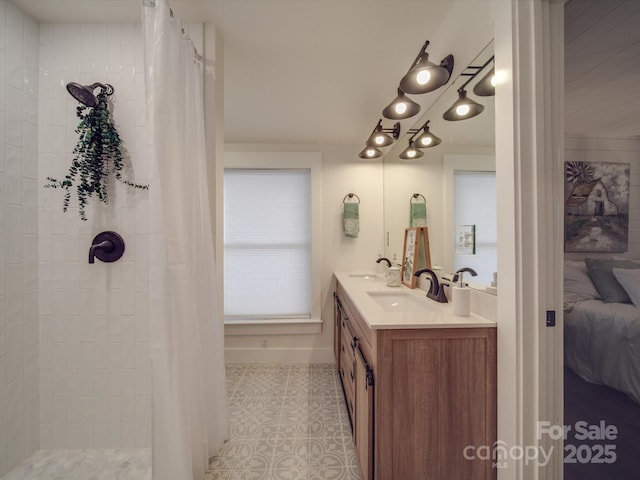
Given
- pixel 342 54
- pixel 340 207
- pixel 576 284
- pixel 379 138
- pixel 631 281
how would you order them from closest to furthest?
1. pixel 631 281
2. pixel 576 284
3. pixel 342 54
4. pixel 379 138
5. pixel 340 207

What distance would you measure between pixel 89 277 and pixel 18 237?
391 millimetres

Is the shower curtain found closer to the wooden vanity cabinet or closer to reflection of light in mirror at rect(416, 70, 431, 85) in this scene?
the wooden vanity cabinet

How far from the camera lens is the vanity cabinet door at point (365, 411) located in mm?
1123

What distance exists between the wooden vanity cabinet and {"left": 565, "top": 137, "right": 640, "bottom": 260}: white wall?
1.89 ft

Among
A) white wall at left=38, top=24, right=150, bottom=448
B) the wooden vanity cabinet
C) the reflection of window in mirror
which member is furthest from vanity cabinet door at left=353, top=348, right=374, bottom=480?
white wall at left=38, top=24, right=150, bottom=448

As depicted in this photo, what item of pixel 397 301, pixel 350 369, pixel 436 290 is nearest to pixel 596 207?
pixel 436 290

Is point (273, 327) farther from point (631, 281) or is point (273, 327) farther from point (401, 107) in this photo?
point (631, 281)

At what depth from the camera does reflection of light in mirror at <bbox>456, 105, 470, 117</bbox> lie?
1351 millimetres

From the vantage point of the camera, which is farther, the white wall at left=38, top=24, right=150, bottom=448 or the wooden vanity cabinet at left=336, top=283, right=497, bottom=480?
the white wall at left=38, top=24, right=150, bottom=448

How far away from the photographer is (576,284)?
1023mm

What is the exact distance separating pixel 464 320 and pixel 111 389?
1.98 meters

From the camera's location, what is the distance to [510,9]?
3.19ft

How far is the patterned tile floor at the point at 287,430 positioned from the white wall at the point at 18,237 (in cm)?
107

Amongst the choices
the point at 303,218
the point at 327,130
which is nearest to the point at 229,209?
the point at 303,218
